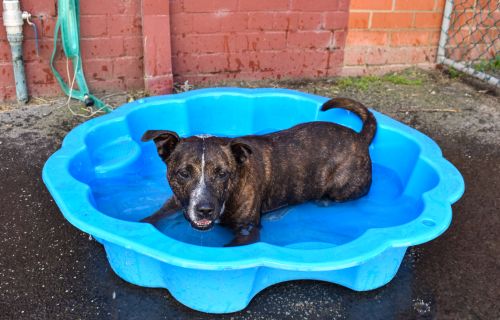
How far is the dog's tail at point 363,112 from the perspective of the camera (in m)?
5.34

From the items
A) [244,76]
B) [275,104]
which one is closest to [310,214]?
[275,104]

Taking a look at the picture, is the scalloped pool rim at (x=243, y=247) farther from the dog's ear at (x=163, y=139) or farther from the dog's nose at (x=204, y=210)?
the dog's ear at (x=163, y=139)

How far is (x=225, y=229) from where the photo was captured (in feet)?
14.7

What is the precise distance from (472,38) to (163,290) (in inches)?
264

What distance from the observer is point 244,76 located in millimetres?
7434

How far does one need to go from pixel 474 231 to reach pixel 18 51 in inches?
207

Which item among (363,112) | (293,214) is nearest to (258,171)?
(293,214)

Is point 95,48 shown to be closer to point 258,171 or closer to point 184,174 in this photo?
point 258,171

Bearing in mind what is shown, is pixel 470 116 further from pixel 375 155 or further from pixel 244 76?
pixel 244 76

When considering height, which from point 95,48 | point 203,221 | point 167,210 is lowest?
point 167,210

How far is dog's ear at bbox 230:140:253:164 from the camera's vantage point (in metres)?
3.96

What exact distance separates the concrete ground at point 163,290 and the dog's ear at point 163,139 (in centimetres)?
98

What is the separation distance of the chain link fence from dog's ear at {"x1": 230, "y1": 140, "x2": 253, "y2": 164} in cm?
515

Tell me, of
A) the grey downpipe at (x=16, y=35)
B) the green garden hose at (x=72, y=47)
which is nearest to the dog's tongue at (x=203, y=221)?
the green garden hose at (x=72, y=47)
